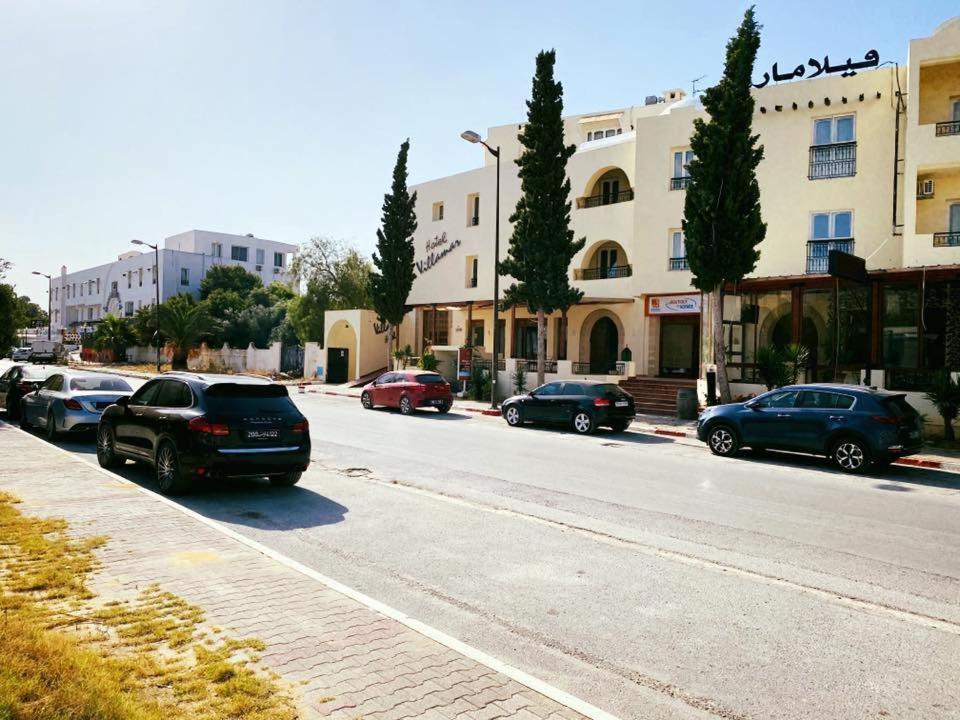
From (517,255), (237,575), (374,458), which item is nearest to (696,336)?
(517,255)

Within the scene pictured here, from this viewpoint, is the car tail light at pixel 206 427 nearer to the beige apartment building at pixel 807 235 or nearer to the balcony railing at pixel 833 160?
the beige apartment building at pixel 807 235

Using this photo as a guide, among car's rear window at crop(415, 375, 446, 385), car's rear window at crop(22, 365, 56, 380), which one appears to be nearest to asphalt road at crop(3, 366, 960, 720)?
car's rear window at crop(22, 365, 56, 380)

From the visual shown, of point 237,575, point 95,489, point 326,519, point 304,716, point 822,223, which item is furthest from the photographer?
point 822,223

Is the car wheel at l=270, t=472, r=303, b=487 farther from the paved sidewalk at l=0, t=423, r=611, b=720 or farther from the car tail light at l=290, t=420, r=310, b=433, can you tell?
the paved sidewalk at l=0, t=423, r=611, b=720

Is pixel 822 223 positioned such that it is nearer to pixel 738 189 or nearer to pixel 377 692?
pixel 738 189

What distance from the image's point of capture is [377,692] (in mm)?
3857

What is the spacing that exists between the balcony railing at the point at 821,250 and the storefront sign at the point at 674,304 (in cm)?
417

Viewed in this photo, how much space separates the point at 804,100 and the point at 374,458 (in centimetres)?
2038

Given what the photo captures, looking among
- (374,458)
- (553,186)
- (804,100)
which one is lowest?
(374,458)

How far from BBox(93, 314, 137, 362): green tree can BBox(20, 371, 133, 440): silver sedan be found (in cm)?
4789

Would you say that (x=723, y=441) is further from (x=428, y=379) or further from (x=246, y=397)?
(x=428, y=379)

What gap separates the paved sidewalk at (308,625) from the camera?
3.77 m

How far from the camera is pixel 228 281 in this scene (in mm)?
75125

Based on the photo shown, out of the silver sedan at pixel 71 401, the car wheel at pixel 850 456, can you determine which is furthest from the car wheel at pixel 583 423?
the silver sedan at pixel 71 401
